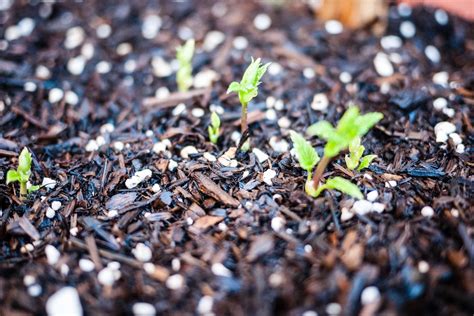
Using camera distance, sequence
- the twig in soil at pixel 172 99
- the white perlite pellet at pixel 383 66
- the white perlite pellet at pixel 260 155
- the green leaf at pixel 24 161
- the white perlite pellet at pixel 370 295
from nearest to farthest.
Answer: the white perlite pellet at pixel 370 295 < the green leaf at pixel 24 161 < the white perlite pellet at pixel 260 155 < the twig in soil at pixel 172 99 < the white perlite pellet at pixel 383 66

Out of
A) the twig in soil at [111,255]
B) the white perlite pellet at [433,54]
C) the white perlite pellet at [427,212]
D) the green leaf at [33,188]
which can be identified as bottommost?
the white perlite pellet at [433,54]

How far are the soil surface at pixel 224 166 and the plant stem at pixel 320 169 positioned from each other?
0.06 metres

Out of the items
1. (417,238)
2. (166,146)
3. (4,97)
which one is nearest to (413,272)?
(417,238)

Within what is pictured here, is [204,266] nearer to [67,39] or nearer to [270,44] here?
[270,44]

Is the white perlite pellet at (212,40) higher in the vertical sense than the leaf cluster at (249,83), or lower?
lower

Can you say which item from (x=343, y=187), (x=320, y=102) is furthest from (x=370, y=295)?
(x=320, y=102)

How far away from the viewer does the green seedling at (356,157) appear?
1.71 metres

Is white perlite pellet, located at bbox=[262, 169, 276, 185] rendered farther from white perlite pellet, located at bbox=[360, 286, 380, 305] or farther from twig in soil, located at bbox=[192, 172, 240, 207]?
white perlite pellet, located at bbox=[360, 286, 380, 305]

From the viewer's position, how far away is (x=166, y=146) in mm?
1983

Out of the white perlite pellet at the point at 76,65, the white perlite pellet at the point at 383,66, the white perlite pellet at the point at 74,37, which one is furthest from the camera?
the white perlite pellet at the point at 74,37

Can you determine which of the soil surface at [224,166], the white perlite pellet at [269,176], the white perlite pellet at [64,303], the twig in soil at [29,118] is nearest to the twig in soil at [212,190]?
the soil surface at [224,166]

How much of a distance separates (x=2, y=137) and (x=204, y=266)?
3.88 ft

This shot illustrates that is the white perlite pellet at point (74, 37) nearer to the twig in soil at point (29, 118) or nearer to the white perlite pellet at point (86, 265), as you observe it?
the twig in soil at point (29, 118)

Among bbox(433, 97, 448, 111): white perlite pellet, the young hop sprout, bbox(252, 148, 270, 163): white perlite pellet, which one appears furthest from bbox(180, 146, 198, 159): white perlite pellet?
bbox(433, 97, 448, 111): white perlite pellet
